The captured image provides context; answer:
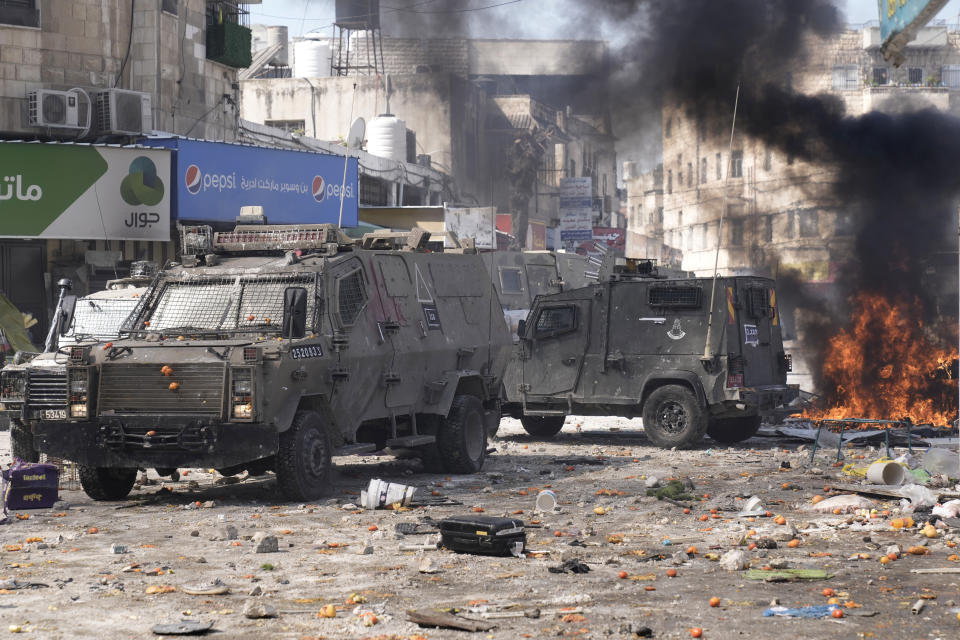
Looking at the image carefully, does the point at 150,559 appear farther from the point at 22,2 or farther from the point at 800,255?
the point at 800,255

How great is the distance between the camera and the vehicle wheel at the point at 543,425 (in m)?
18.8

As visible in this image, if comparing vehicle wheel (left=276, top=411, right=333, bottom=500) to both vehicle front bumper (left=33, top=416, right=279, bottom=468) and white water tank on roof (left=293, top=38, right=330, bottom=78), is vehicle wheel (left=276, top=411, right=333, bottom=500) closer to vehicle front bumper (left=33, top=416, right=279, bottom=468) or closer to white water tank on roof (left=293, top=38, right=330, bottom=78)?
vehicle front bumper (left=33, top=416, right=279, bottom=468)

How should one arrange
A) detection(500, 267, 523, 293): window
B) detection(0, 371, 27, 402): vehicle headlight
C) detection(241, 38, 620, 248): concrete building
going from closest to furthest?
1. detection(0, 371, 27, 402): vehicle headlight
2. detection(500, 267, 523, 293): window
3. detection(241, 38, 620, 248): concrete building

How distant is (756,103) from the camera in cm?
2881

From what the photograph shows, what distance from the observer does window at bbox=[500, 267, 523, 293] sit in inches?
1022

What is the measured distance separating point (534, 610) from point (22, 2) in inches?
814

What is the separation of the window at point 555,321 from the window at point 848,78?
43.9m

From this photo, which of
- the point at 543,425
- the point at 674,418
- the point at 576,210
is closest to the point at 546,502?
the point at 674,418

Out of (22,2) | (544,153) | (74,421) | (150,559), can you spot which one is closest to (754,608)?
(150,559)

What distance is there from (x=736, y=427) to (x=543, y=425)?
2782 mm

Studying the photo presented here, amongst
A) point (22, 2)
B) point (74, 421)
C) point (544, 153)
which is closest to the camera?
point (74, 421)

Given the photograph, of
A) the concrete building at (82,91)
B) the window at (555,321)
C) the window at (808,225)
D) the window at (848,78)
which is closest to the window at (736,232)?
the window at (808,225)

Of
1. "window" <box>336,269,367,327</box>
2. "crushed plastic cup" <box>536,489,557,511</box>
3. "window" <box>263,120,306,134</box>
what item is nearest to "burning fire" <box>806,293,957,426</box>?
"window" <box>336,269,367,327</box>

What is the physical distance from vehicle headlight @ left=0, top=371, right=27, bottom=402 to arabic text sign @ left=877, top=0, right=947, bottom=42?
8564mm
